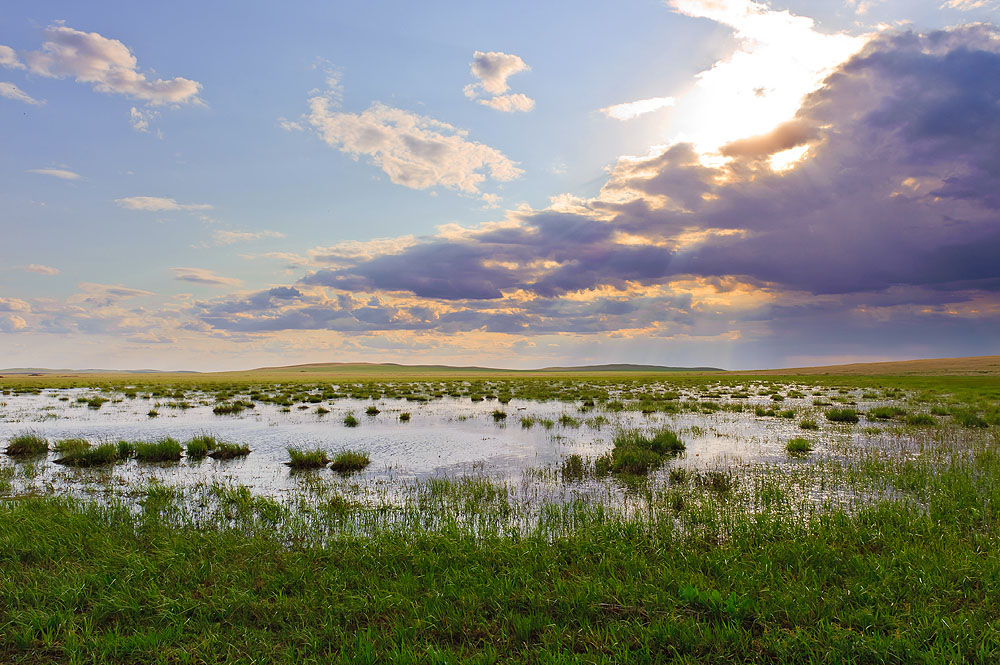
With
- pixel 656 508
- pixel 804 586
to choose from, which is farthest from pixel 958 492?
pixel 804 586

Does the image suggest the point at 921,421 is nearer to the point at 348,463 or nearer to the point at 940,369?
the point at 348,463

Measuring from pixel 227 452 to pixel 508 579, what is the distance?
566 inches

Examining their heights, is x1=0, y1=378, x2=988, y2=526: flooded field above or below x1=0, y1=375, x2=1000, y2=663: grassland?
below

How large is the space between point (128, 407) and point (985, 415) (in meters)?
53.7

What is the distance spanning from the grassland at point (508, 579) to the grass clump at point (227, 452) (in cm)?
610

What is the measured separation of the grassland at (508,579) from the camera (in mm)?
4844

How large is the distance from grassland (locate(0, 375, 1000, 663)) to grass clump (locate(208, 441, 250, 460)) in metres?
6.10

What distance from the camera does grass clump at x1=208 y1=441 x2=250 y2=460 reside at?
1659 centimetres

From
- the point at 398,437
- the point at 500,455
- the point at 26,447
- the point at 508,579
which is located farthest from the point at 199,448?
the point at 508,579

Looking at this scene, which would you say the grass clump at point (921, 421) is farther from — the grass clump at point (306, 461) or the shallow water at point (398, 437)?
the grass clump at point (306, 461)

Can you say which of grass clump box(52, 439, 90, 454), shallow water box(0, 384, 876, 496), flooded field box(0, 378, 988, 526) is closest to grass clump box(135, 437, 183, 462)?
flooded field box(0, 378, 988, 526)

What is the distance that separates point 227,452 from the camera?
16.7m

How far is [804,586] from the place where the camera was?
570 cm

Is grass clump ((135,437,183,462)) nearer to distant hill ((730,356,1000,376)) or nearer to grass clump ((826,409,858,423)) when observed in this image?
grass clump ((826,409,858,423))
